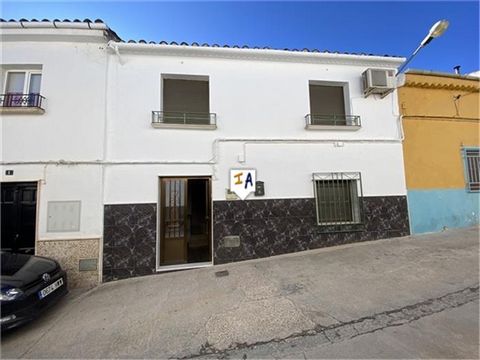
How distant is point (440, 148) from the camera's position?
618 cm

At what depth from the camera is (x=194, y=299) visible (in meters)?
3.66

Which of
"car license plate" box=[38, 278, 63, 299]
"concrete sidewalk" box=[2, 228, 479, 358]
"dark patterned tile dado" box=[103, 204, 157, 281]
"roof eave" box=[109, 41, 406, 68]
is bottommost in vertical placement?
"concrete sidewalk" box=[2, 228, 479, 358]

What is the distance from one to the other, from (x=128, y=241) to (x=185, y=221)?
3.97 ft

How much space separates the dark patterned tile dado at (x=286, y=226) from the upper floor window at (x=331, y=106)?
1.97m

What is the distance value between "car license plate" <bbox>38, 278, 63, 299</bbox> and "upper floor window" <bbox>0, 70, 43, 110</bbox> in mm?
3475

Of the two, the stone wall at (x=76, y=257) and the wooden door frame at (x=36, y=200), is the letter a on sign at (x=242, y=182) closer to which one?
the stone wall at (x=76, y=257)

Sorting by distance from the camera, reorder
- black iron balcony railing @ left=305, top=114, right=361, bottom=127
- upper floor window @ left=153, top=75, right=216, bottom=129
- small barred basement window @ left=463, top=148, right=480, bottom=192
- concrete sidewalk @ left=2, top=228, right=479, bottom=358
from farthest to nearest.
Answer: small barred basement window @ left=463, top=148, right=480, bottom=192 → black iron balcony railing @ left=305, top=114, right=361, bottom=127 → upper floor window @ left=153, top=75, right=216, bottom=129 → concrete sidewalk @ left=2, top=228, right=479, bottom=358

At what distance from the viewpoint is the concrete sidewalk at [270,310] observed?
8.37 ft

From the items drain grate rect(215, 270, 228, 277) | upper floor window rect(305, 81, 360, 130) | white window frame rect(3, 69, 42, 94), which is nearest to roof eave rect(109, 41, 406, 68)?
upper floor window rect(305, 81, 360, 130)

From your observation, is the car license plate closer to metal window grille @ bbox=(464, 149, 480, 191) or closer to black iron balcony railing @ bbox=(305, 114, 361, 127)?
black iron balcony railing @ bbox=(305, 114, 361, 127)

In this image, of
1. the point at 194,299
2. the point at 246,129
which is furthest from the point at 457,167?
the point at 194,299

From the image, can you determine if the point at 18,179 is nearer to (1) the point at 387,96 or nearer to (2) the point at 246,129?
(2) the point at 246,129

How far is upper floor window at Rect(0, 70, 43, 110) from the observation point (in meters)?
4.87

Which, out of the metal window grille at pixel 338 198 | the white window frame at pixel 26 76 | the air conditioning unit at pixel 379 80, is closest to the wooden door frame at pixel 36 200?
the white window frame at pixel 26 76
